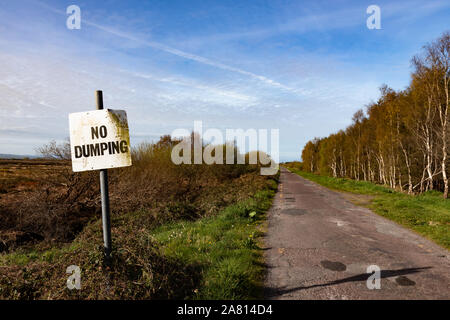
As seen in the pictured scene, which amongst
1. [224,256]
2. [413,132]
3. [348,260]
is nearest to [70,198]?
[224,256]

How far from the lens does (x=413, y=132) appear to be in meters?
19.0

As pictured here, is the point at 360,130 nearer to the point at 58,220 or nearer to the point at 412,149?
the point at 412,149

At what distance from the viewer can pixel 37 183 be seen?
31.6 ft

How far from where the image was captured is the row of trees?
15867mm

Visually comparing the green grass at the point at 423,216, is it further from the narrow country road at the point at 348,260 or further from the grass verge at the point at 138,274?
the grass verge at the point at 138,274

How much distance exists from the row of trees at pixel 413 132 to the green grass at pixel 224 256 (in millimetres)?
16067

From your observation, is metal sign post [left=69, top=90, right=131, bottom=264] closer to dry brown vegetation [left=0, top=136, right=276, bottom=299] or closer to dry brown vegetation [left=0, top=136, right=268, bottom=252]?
dry brown vegetation [left=0, top=136, right=276, bottom=299]

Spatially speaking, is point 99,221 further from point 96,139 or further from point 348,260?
point 348,260

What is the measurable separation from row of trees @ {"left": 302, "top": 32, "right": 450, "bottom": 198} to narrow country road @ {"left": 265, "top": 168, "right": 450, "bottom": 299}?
499 inches

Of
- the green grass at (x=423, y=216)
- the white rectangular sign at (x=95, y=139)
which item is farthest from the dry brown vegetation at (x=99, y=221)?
the green grass at (x=423, y=216)

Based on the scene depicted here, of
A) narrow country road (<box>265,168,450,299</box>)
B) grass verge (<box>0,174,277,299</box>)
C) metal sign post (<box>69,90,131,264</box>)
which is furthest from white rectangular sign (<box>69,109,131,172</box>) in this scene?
narrow country road (<box>265,168,450,299</box>)

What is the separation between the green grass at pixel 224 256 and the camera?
3.52 m

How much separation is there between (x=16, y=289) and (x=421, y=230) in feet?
32.1

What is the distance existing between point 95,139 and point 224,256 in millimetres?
3364
